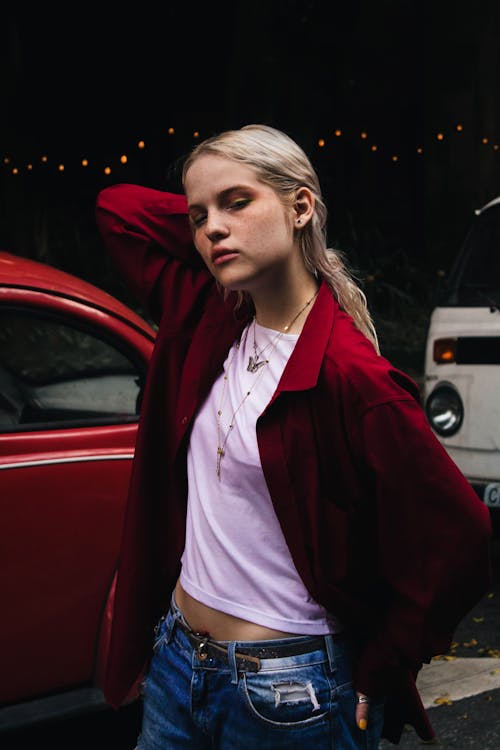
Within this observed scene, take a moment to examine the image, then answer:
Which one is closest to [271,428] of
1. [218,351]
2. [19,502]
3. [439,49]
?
[218,351]

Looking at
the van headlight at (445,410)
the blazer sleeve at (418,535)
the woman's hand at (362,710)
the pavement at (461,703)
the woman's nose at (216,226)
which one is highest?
the woman's nose at (216,226)

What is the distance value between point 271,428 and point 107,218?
0.81m

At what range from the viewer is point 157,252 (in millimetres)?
2316

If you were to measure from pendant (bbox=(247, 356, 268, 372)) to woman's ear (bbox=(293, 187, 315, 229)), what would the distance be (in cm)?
26

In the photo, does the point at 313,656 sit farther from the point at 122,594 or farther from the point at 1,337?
the point at 1,337

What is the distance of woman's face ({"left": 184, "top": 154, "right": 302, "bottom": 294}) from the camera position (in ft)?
6.29

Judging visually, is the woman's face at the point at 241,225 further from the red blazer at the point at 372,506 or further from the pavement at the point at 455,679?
the pavement at the point at 455,679

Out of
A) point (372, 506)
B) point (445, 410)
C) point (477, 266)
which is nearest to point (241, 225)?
point (372, 506)

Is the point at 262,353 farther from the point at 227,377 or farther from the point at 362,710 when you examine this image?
the point at 362,710

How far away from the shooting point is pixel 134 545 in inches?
82.5

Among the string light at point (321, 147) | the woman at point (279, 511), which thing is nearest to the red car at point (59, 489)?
the woman at point (279, 511)

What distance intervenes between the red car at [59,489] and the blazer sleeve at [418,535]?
67.3 inches

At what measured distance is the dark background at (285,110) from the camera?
37.0 ft

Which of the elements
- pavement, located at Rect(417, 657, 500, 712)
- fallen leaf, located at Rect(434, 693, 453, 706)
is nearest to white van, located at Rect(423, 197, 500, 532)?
pavement, located at Rect(417, 657, 500, 712)
